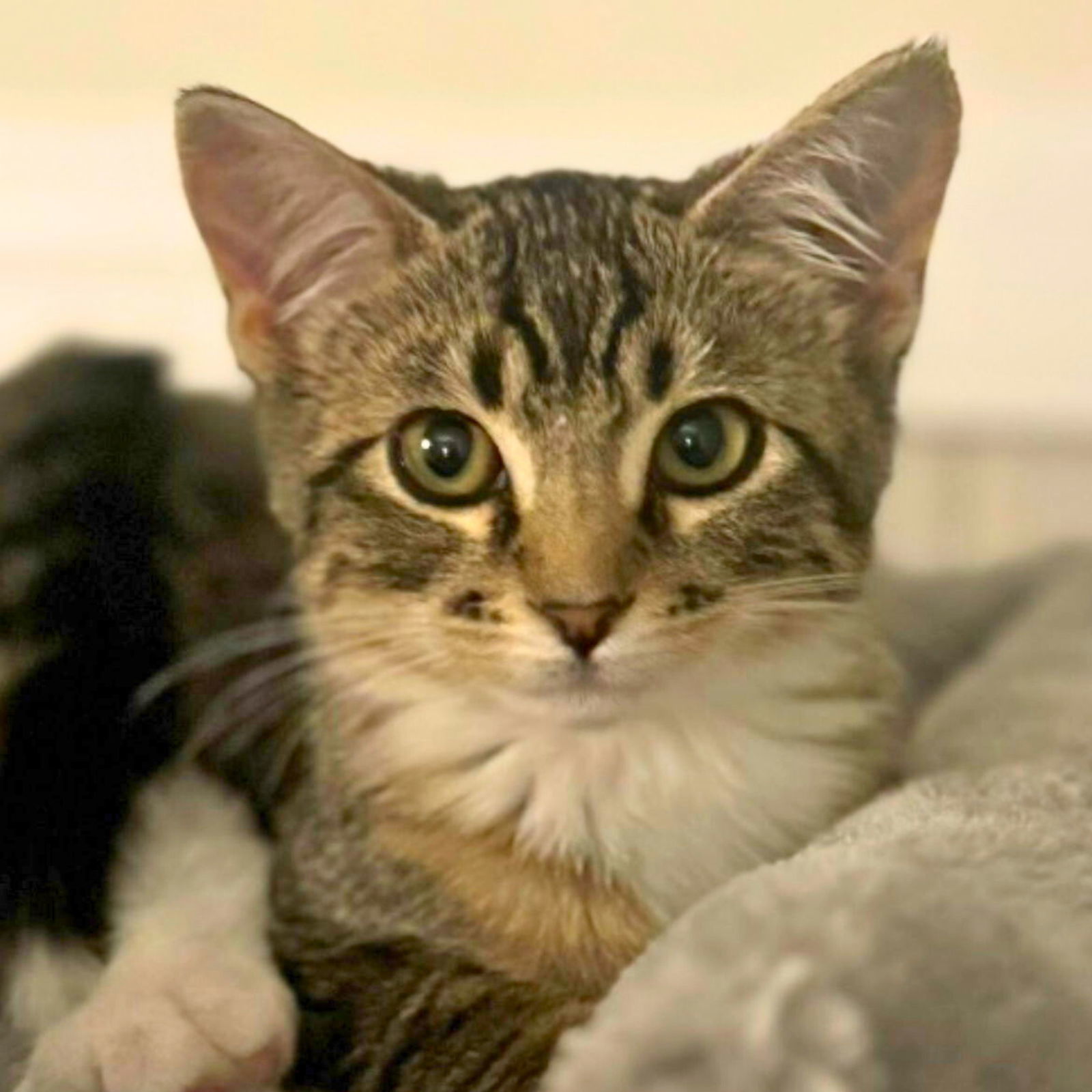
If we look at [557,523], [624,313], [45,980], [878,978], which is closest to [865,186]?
[624,313]

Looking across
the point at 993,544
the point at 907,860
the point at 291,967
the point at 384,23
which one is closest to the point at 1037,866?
the point at 907,860

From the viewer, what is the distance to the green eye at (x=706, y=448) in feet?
2.91

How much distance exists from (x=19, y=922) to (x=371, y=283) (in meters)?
0.49

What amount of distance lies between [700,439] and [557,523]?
0.38 feet

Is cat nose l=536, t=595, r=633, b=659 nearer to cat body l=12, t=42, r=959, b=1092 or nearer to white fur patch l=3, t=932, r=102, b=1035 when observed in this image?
cat body l=12, t=42, r=959, b=1092

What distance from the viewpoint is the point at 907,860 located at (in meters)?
0.69

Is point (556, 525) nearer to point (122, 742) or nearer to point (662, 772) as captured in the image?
point (662, 772)

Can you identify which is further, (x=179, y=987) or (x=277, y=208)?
(x=277, y=208)

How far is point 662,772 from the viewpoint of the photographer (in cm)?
94

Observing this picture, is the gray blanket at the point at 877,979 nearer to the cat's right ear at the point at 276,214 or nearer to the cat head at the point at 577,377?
the cat head at the point at 577,377

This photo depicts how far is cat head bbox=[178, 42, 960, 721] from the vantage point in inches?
33.4

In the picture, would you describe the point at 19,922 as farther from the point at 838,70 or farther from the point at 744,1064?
the point at 838,70

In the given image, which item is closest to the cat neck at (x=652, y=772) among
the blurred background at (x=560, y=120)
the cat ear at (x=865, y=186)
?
the cat ear at (x=865, y=186)

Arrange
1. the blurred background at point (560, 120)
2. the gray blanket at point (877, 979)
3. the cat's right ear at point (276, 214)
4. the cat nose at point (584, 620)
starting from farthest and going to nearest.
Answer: the blurred background at point (560, 120) → the cat's right ear at point (276, 214) → the cat nose at point (584, 620) → the gray blanket at point (877, 979)
